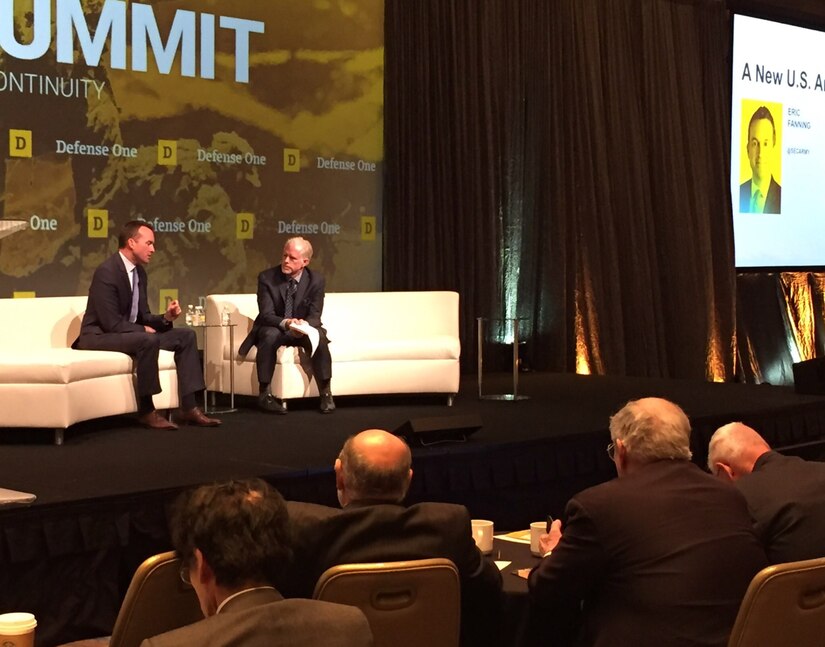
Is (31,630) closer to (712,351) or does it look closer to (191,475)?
(191,475)

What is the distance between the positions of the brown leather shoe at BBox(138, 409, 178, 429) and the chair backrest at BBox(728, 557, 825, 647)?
3.79 meters

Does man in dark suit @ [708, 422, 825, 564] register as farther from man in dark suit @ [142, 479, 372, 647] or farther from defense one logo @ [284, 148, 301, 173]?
defense one logo @ [284, 148, 301, 173]

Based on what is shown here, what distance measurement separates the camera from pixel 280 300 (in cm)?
640

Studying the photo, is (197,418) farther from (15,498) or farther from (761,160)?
(761,160)

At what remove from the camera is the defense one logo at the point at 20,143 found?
6.37 m

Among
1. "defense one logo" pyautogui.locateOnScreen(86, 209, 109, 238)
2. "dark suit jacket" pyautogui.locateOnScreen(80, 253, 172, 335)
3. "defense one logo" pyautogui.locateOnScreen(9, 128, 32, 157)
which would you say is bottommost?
"dark suit jacket" pyautogui.locateOnScreen(80, 253, 172, 335)

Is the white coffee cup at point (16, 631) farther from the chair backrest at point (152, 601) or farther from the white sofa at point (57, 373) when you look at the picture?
the white sofa at point (57, 373)

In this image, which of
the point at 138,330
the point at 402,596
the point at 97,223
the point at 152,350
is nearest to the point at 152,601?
the point at 402,596

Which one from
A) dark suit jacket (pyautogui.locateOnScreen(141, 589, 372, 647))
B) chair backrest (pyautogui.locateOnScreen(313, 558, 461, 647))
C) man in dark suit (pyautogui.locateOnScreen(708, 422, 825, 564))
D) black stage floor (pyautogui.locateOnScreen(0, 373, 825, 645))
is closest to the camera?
dark suit jacket (pyautogui.locateOnScreen(141, 589, 372, 647))

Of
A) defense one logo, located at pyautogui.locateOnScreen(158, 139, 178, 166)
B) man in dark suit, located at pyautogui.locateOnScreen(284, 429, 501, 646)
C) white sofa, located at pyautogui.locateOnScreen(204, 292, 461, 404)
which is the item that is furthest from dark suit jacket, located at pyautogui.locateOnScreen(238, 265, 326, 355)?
man in dark suit, located at pyautogui.locateOnScreen(284, 429, 501, 646)

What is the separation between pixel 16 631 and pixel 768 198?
912 cm

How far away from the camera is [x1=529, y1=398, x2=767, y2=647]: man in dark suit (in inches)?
97.3

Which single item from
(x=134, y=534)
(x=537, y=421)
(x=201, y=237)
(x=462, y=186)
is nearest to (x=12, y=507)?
(x=134, y=534)

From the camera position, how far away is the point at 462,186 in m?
8.44
